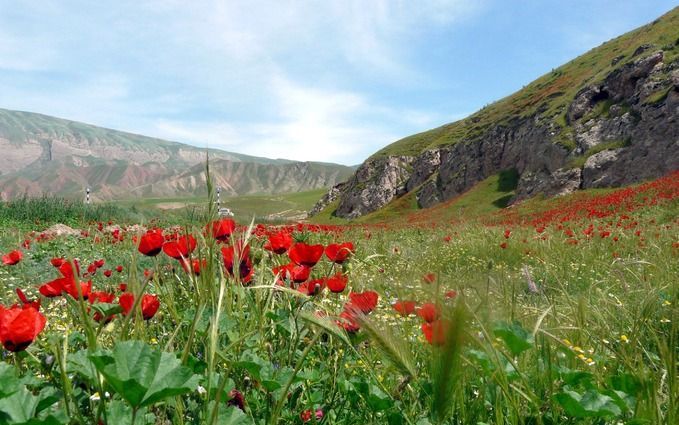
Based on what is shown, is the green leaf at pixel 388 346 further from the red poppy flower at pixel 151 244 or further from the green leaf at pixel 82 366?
the red poppy flower at pixel 151 244

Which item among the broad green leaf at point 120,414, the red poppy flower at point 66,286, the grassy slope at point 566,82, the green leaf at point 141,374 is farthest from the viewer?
the grassy slope at point 566,82

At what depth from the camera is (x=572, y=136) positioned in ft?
131

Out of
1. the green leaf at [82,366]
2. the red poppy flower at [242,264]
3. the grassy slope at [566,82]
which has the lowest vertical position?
the green leaf at [82,366]

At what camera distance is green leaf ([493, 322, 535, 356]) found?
1336 mm

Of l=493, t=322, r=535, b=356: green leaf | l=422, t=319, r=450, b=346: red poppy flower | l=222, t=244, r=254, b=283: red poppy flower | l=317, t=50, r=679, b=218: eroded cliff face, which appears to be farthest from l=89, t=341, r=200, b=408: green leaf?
l=317, t=50, r=679, b=218: eroded cliff face

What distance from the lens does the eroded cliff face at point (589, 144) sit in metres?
32.2

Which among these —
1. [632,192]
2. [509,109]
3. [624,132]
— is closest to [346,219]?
[509,109]

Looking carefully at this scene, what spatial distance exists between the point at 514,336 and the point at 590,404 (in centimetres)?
26

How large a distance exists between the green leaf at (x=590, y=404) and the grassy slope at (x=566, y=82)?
1573 inches

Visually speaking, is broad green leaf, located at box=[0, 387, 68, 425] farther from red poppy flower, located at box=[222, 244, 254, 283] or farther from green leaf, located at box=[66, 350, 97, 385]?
red poppy flower, located at box=[222, 244, 254, 283]

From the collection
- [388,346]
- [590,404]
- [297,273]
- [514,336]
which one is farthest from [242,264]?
[590,404]

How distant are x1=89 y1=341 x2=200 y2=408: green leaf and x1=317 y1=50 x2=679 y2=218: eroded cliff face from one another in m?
36.5

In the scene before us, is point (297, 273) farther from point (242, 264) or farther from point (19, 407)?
point (19, 407)

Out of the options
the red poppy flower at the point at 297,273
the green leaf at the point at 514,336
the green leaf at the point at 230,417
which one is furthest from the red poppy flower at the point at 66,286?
the green leaf at the point at 514,336
